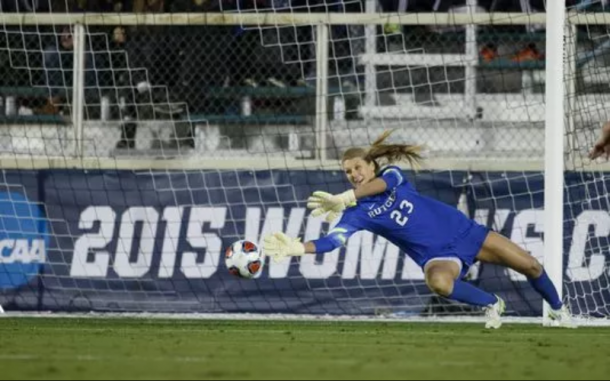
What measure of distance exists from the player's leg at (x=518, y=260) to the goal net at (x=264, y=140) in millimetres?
2737

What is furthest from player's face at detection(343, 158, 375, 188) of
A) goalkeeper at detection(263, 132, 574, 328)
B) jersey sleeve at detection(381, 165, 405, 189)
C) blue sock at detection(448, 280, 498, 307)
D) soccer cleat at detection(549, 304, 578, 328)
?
soccer cleat at detection(549, 304, 578, 328)

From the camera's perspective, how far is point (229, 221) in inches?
667

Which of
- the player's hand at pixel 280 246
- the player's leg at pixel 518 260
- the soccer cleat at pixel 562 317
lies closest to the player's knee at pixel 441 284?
the player's leg at pixel 518 260

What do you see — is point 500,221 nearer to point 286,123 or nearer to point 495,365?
point 286,123

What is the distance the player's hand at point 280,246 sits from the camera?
1311 cm

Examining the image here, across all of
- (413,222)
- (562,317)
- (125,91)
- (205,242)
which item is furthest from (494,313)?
(125,91)

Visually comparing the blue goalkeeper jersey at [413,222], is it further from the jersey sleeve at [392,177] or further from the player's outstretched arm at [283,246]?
the player's outstretched arm at [283,246]

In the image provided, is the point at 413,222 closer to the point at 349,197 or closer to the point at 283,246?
the point at 349,197

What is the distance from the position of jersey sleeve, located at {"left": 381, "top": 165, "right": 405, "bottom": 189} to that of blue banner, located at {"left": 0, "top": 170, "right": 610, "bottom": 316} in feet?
11.1

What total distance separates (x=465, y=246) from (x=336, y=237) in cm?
122

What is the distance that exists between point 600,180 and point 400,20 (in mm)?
2947

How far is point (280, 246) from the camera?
1323 cm

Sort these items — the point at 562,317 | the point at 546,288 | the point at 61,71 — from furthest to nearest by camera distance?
the point at 61,71 → the point at 562,317 → the point at 546,288

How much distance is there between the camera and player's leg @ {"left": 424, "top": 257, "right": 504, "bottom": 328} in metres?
13.2
